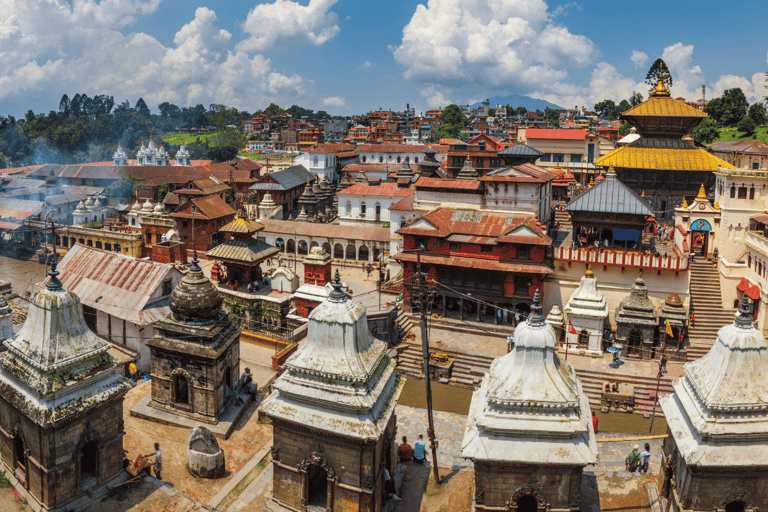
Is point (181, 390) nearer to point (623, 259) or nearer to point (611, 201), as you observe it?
point (623, 259)

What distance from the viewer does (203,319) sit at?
20.4m

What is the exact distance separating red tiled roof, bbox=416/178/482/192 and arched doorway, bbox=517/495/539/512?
26.3m

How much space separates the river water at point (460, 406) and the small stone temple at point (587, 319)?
4892mm

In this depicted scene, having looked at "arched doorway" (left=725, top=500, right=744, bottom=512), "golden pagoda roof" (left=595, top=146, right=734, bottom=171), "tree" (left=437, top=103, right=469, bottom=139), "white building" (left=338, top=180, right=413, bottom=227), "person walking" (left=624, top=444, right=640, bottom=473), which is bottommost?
"person walking" (left=624, top=444, right=640, bottom=473)

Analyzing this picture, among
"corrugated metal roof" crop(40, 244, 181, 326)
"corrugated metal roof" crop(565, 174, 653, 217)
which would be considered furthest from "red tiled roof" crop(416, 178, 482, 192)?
"corrugated metal roof" crop(40, 244, 181, 326)

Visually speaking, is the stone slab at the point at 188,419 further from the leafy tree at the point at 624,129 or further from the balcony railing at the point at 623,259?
the leafy tree at the point at 624,129

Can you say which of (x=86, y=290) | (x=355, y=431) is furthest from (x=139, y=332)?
(x=355, y=431)

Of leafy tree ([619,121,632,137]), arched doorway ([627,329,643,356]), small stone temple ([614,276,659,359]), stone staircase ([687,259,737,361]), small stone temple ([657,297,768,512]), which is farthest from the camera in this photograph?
leafy tree ([619,121,632,137])

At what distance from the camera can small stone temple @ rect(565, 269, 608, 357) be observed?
30.0m

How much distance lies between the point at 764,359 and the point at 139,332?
22.6m

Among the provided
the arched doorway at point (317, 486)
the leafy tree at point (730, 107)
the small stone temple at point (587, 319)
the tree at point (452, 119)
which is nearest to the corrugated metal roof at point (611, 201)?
the small stone temple at point (587, 319)

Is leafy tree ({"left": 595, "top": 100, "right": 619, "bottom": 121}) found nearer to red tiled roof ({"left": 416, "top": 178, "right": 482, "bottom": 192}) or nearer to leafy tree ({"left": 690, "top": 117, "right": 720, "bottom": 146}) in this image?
leafy tree ({"left": 690, "top": 117, "right": 720, "bottom": 146})

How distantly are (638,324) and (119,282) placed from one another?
24.9 m

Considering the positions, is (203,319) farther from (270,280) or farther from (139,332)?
(270,280)
